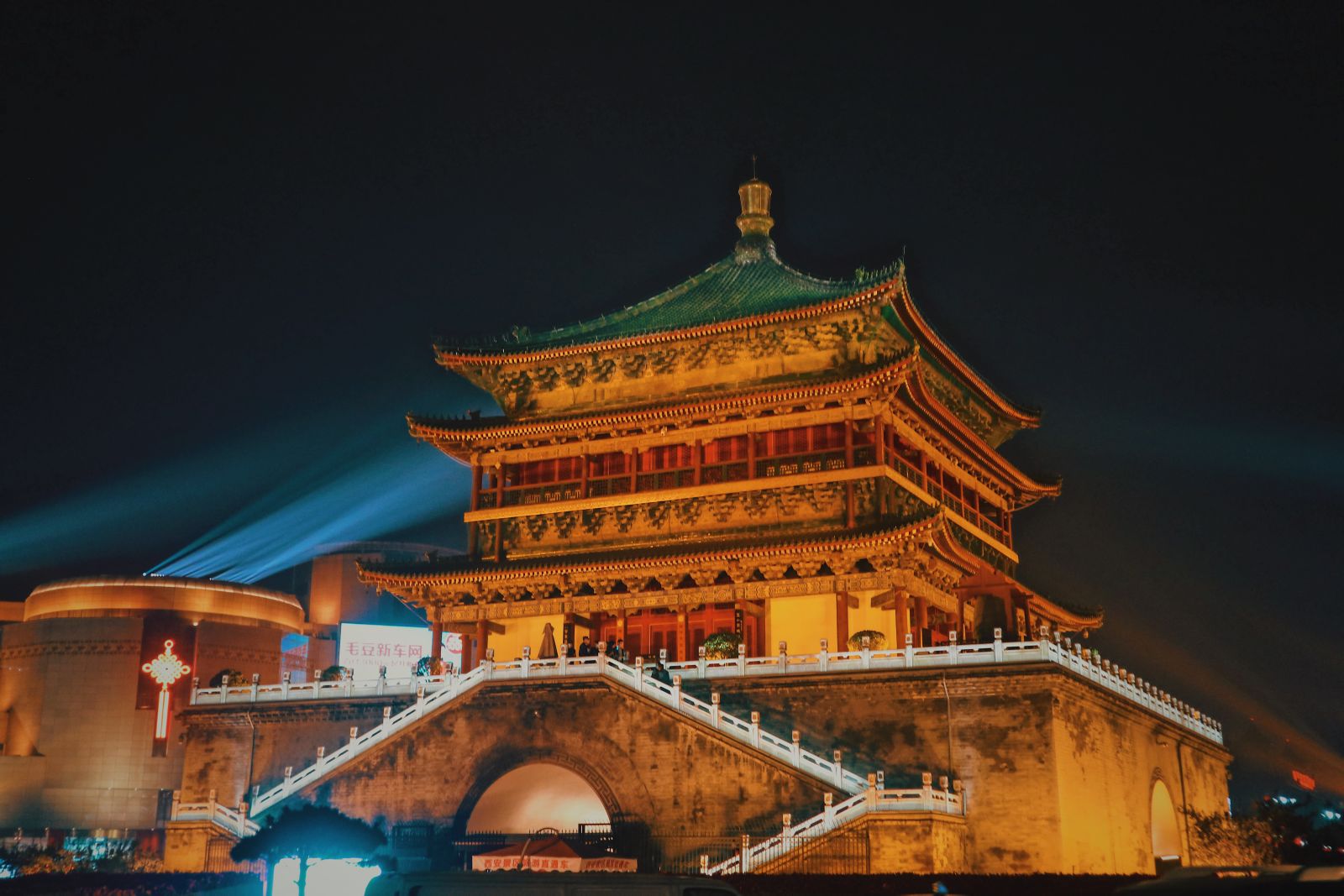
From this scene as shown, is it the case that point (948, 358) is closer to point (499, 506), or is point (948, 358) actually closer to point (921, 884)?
point (499, 506)

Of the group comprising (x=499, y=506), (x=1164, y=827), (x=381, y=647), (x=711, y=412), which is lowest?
(x=1164, y=827)

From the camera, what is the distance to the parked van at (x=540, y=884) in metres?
16.4

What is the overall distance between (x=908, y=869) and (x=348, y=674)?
17270 millimetres

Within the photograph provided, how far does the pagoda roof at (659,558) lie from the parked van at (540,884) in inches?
Answer: 725

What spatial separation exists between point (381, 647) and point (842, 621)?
116 ft

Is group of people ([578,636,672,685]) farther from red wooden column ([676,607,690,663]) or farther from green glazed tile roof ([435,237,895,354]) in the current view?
green glazed tile roof ([435,237,895,354])

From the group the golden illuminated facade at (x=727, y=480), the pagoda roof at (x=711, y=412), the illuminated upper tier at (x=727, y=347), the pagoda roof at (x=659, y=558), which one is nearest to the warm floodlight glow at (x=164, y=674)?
the pagoda roof at (x=659, y=558)

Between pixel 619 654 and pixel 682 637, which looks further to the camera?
pixel 682 637

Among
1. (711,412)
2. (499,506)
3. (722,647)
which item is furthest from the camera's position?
(499,506)

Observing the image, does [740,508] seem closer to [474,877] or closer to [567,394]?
[567,394]

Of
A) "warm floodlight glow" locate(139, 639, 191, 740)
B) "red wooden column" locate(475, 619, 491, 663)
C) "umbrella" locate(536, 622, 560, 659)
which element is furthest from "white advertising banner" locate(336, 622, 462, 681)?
"umbrella" locate(536, 622, 560, 659)

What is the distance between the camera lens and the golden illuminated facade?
36656 millimetres

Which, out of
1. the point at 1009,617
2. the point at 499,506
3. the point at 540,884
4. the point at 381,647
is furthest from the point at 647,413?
the point at 381,647

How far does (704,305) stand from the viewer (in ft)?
139
